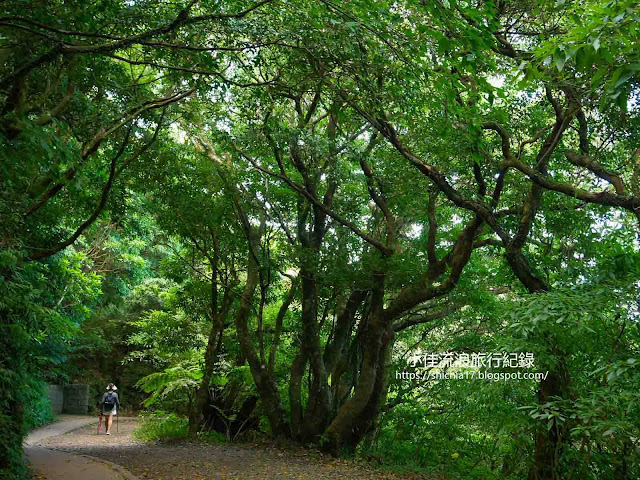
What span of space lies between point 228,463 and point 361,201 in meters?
5.66

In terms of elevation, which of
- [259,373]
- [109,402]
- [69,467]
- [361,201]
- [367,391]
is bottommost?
[69,467]

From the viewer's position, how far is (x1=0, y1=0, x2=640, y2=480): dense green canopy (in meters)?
5.34

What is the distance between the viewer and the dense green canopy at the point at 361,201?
5.34 meters

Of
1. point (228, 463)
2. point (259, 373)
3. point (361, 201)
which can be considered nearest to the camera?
point (228, 463)

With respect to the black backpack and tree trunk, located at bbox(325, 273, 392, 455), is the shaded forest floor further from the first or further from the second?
the black backpack

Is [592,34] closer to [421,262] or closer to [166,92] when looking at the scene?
[421,262]

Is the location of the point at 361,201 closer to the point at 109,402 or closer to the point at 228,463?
the point at 228,463

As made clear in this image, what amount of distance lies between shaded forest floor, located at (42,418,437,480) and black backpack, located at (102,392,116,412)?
107 inches

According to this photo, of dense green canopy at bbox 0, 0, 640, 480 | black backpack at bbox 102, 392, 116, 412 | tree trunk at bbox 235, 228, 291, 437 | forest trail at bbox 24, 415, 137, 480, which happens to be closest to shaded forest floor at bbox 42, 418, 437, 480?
forest trail at bbox 24, 415, 137, 480

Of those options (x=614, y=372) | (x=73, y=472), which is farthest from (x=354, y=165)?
(x=614, y=372)

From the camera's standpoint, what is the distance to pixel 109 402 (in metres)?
15.4

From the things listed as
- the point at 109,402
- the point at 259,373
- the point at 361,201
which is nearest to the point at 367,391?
the point at 259,373

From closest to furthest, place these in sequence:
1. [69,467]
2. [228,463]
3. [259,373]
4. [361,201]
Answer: [69,467] < [228,463] < [361,201] < [259,373]

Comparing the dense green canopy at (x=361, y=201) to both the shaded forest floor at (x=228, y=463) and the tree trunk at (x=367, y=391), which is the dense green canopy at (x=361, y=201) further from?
the shaded forest floor at (x=228, y=463)
